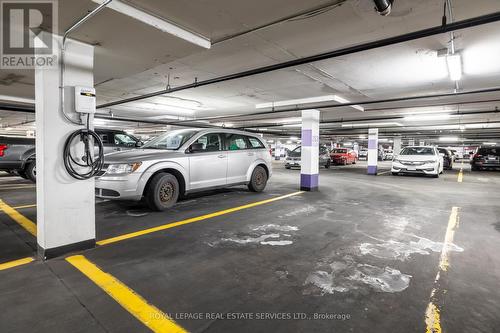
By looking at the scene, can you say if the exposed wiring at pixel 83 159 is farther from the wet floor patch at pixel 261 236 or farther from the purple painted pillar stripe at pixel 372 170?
the purple painted pillar stripe at pixel 372 170

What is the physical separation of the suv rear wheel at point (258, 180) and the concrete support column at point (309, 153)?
58.2 inches

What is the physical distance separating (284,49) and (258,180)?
13.1 feet

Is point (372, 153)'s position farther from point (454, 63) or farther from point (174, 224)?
point (174, 224)

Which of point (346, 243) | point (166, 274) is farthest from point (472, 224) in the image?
point (166, 274)

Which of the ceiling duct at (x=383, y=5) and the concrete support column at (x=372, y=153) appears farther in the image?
the concrete support column at (x=372, y=153)

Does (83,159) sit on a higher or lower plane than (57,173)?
higher

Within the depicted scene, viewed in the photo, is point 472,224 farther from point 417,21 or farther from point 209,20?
point 209,20

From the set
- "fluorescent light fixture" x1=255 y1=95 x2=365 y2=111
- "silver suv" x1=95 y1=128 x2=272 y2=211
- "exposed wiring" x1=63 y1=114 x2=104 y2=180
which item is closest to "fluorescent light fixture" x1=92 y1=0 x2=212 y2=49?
"exposed wiring" x1=63 y1=114 x2=104 y2=180

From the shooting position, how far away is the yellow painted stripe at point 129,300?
6.33 feet

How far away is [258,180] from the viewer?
Answer: 7621 mm

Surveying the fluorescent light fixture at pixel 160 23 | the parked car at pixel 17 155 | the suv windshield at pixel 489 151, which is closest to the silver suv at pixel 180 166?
the fluorescent light fixture at pixel 160 23

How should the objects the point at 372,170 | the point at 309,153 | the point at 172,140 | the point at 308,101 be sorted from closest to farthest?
the point at 172,140 < the point at 308,101 < the point at 309,153 < the point at 372,170

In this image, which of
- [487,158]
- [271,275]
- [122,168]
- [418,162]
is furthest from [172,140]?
[487,158]

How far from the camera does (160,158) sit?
16.8ft
